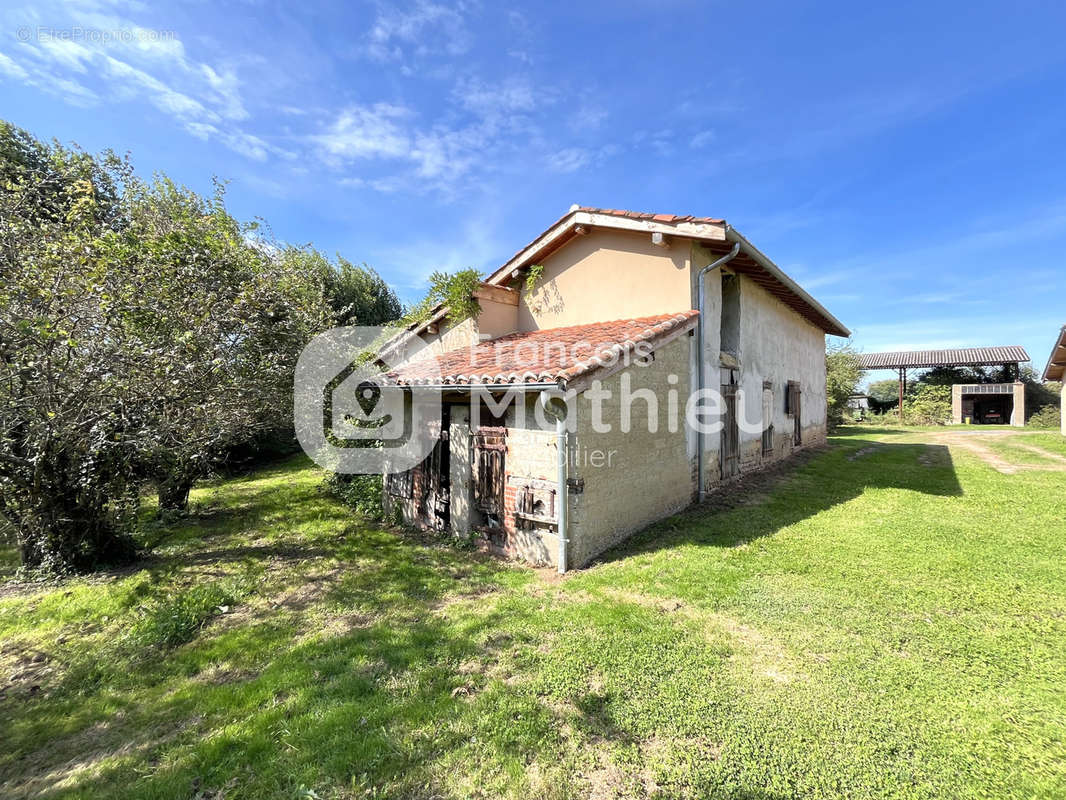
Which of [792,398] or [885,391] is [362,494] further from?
[885,391]

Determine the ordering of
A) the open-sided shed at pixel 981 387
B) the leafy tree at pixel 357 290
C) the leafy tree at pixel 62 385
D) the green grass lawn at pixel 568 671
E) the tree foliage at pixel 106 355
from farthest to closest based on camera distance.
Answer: the open-sided shed at pixel 981 387 < the leafy tree at pixel 357 290 < the tree foliage at pixel 106 355 < the leafy tree at pixel 62 385 < the green grass lawn at pixel 568 671

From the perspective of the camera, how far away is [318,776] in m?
2.86

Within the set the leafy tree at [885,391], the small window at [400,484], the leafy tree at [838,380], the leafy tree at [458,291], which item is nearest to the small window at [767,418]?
the leafy tree at [458,291]

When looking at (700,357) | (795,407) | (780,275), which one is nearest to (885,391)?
(795,407)

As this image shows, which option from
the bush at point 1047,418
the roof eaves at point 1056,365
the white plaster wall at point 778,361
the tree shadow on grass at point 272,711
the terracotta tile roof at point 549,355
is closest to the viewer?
the tree shadow on grass at point 272,711

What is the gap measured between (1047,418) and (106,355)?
43.7 metres

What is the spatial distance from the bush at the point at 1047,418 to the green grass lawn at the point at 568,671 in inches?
1176

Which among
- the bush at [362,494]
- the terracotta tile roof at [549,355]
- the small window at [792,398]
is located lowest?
the bush at [362,494]

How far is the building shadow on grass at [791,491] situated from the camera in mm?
7176

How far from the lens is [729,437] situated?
34.1 feet

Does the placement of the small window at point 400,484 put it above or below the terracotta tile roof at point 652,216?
below

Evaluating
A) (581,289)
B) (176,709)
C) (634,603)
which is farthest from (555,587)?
(581,289)

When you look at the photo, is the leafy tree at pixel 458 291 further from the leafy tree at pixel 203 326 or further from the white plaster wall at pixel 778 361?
the white plaster wall at pixel 778 361

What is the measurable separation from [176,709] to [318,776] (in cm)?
191
